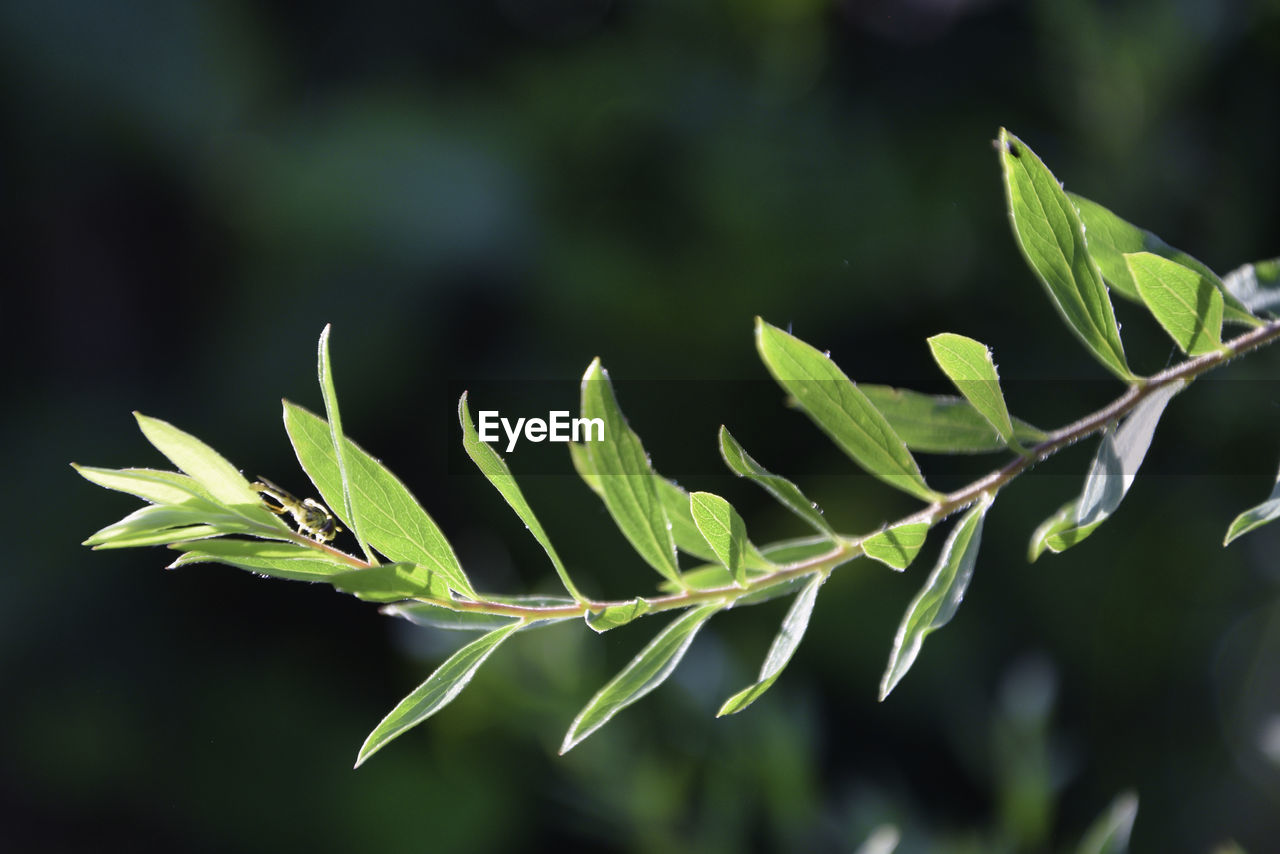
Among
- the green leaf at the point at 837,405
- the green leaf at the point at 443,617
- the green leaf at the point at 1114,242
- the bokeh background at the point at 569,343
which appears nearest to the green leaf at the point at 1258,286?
the green leaf at the point at 1114,242

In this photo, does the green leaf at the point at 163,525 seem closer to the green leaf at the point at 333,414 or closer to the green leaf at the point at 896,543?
the green leaf at the point at 333,414

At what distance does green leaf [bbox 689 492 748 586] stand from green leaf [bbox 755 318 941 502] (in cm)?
3

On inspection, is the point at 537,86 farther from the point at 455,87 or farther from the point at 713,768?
the point at 713,768

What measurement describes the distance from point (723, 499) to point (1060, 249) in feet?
0.37

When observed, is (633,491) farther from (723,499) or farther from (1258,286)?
(1258,286)

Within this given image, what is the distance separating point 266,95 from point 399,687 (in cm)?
96

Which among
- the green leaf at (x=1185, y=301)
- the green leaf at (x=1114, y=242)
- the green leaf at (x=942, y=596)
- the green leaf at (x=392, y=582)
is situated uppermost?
the green leaf at (x=392, y=582)

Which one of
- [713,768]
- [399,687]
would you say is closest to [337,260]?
[399,687]

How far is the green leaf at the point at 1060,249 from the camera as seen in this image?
0.27 m

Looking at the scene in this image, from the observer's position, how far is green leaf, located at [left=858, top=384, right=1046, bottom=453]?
0.33m

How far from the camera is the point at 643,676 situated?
27 centimetres

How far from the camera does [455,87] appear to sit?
1.69m

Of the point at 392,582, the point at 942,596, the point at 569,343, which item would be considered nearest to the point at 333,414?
the point at 392,582

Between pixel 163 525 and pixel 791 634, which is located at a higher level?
pixel 163 525
